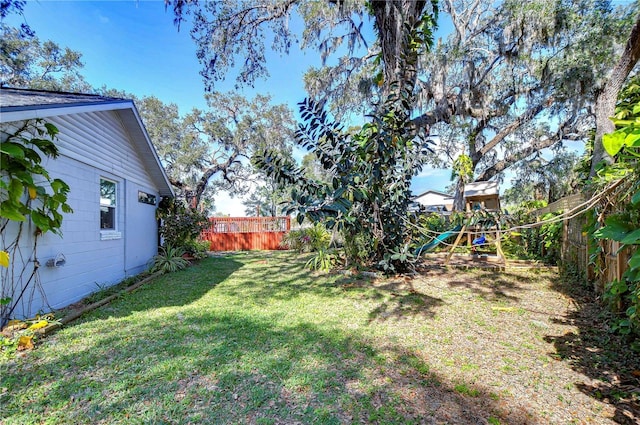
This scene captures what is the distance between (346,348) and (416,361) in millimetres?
677

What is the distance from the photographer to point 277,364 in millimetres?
2594

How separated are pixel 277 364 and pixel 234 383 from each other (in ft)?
1.36

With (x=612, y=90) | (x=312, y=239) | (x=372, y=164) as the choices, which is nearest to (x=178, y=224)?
(x=312, y=239)

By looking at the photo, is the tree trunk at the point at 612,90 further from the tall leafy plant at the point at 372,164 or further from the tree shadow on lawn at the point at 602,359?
the tall leafy plant at the point at 372,164

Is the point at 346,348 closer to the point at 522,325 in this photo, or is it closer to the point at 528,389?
the point at 528,389

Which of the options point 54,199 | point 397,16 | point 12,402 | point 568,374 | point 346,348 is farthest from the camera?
point 397,16

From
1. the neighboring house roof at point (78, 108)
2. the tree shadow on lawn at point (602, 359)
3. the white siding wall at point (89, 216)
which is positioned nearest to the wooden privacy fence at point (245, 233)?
the neighboring house roof at point (78, 108)

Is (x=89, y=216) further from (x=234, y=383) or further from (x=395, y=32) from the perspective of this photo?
(x=395, y=32)

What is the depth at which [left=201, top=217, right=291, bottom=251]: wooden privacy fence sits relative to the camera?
43.6 ft

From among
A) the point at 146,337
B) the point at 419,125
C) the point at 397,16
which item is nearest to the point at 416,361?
the point at 146,337

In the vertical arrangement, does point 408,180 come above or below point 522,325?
above

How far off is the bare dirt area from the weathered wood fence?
0.33 m

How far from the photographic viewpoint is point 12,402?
6.91 feet

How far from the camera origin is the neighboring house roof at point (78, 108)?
306 centimetres
